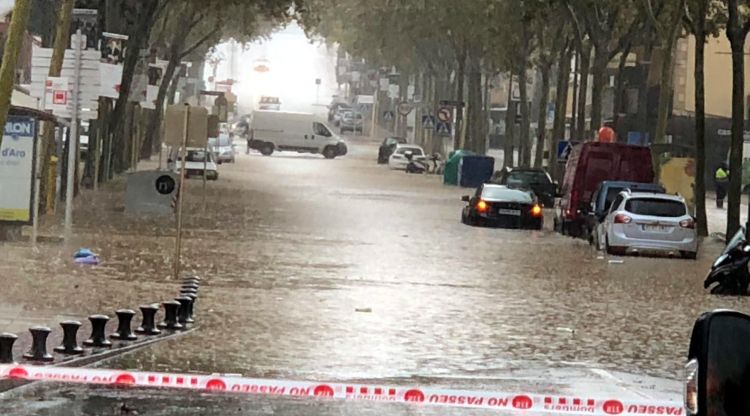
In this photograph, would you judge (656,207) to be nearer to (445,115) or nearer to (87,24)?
(87,24)

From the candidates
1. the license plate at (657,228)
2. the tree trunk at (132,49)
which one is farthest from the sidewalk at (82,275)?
the tree trunk at (132,49)

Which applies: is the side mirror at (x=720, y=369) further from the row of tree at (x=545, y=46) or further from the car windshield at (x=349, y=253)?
the row of tree at (x=545, y=46)

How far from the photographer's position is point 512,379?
13.3 meters

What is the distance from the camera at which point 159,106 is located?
237 ft

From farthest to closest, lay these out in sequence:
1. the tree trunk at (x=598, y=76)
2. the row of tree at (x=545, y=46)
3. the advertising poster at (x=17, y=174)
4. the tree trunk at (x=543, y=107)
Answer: the tree trunk at (x=543, y=107) < the tree trunk at (x=598, y=76) < the row of tree at (x=545, y=46) < the advertising poster at (x=17, y=174)

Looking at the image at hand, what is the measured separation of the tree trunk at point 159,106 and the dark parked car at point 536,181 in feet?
54.9

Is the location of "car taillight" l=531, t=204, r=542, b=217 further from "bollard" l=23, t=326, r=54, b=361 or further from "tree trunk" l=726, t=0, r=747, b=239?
"bollard" l=23, t=326, r=54, b=361

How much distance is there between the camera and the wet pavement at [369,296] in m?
14.4

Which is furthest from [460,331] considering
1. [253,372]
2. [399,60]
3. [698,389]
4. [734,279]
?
[399,60]

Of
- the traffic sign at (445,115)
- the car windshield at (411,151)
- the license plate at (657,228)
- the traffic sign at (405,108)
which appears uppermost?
the traffic sign at (405,108)

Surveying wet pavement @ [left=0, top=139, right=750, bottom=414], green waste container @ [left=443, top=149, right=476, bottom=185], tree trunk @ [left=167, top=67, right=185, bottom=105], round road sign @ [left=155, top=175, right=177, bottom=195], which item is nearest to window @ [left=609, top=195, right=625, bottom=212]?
wet pavement @ [left=0, top=139, right=750, bottom=414]

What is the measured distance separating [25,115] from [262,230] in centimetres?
933

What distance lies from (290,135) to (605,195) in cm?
6287

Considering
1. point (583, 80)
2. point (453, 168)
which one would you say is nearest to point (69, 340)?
point (583, 80)
